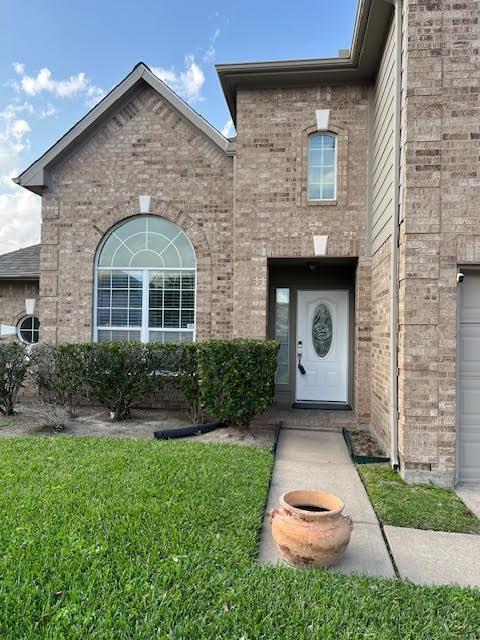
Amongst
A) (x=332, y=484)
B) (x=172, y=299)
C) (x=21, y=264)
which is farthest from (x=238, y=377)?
(x=21, y=264)

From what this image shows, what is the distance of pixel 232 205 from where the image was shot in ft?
26.3

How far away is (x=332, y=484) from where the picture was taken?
15.3 ft

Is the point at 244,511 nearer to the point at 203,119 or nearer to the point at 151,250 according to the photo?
the point at 151,250

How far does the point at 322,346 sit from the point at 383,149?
391 centimetres

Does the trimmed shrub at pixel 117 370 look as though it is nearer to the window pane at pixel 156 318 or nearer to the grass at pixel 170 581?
the window pane at pixel 156 318

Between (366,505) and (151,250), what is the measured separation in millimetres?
5969

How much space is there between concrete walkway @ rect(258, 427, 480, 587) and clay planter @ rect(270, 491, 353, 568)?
0.15 metres

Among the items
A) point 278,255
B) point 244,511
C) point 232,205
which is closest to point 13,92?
point 232,205

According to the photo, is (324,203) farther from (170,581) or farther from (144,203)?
(170,581)

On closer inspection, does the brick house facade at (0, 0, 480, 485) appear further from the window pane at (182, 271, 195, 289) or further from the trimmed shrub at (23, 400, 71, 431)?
the trimmed shrub at (23, 400, 71, 431)

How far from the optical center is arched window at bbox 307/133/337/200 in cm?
735

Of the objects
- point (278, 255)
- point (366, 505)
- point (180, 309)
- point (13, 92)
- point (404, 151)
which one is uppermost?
point (13, 92)

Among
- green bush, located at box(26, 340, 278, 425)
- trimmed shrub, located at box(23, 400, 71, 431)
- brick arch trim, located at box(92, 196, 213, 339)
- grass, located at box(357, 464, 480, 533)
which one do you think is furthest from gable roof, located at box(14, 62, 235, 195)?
grass, located at box(357, 464, 480, 533)

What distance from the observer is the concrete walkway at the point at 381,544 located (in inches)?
118
